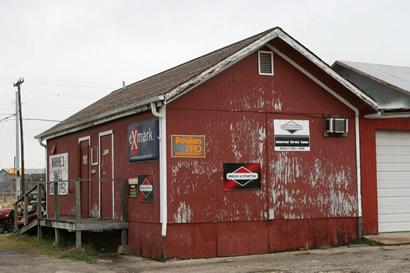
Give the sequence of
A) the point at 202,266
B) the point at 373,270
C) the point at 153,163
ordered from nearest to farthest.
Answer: the point at 373,270 < the point at 202,266 < the point at 153,163

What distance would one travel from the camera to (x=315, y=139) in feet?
53.0

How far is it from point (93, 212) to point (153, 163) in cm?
443

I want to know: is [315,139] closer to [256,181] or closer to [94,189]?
[256,181]

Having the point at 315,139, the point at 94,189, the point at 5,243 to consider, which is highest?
the point at 315,139

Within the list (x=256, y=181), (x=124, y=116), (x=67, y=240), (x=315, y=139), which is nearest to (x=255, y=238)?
(x=256, y=181)

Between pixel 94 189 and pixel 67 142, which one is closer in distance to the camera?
pixel 94 189

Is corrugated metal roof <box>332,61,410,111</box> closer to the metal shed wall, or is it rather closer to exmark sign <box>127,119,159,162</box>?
the metal shed wall

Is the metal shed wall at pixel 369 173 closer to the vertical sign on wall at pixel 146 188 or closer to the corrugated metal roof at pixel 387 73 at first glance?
the corrugated metal roof at pixel 387 73

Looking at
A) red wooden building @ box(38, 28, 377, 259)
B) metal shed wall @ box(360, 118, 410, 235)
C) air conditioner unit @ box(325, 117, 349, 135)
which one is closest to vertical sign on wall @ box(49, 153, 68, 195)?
red wooden building @ box(38, 28, 377, 259)

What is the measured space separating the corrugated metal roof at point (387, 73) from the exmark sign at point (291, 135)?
3.14m

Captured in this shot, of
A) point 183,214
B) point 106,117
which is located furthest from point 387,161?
point 106,117

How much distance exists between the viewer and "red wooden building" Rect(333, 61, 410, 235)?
55.4 feet

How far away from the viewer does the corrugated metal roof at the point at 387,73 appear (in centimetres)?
1795

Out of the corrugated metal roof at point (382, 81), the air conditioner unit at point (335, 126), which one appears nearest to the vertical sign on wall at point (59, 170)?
the air conditioner unit at point (335, 126)
